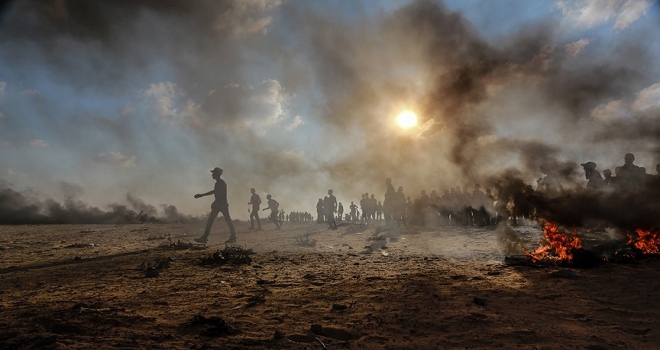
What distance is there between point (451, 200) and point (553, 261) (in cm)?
1665

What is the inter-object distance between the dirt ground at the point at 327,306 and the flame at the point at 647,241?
25.7 inches

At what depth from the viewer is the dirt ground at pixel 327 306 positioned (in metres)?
3.71

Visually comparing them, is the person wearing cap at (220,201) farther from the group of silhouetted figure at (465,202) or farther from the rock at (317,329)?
the rock at (317,329)

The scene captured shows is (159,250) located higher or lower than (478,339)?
higher

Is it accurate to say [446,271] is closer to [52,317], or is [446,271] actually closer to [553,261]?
[553,261]

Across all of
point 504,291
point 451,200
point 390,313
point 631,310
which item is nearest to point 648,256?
point 631,310

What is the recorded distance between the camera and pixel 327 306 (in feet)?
16.6

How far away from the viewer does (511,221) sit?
1852 cm

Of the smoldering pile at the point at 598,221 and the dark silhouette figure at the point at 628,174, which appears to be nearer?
the smoldering pile at the point at 598,221

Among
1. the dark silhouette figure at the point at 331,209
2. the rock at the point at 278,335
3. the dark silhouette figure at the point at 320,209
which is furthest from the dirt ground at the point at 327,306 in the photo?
the dark silhouette figure at the point at 320,209

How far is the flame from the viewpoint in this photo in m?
7.73

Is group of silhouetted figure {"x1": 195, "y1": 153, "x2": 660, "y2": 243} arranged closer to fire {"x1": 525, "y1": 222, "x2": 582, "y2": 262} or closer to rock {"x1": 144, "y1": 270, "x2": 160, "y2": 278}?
fire {"x1": 525, "y1": 222, "x2": 582, "y2": 262}

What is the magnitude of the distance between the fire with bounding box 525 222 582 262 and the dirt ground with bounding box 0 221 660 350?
0.64 meters

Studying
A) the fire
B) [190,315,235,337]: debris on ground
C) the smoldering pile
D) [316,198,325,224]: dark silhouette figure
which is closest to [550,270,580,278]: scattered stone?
the smoldering pile
